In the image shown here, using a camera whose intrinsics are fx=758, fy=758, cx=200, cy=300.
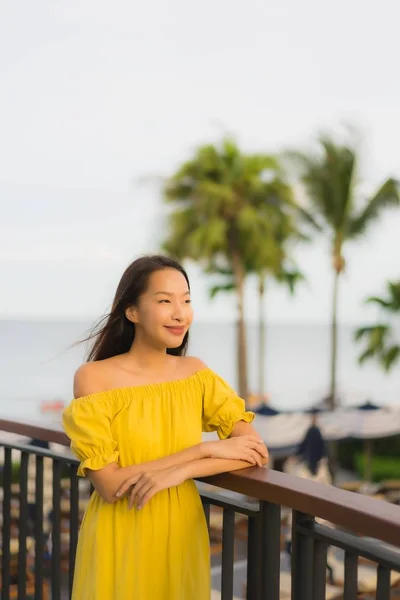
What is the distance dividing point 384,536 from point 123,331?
3.27ft

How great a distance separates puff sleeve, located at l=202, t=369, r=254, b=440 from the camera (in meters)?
2.10

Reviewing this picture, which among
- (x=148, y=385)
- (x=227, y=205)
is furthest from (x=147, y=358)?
(x=227, y=205)

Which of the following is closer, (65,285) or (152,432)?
(152,432)

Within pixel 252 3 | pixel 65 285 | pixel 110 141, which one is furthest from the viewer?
pixel 65 285

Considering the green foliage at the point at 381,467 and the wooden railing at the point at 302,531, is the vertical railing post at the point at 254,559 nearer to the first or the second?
the wooden railing at the point at 302,531

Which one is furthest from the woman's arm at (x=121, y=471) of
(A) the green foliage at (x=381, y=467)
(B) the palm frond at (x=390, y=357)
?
(B) the palm frond at (x=390, y=357)

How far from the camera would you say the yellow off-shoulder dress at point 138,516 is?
1916 millimetres

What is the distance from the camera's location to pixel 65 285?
3750 inches

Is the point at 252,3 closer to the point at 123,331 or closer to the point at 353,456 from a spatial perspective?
the point at 353,456

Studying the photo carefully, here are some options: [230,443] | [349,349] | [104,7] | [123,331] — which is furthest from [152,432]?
[349,349]

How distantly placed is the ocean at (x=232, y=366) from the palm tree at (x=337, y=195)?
12.0 meters

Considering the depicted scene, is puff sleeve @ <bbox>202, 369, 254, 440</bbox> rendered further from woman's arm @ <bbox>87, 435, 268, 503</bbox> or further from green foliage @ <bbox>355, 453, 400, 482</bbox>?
green foliage @ <bbox>355, 453, 400, 482</bbox>

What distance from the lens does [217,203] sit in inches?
922

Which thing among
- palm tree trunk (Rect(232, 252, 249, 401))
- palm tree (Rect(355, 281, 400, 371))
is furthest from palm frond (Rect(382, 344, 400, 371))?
palm tree trunk (Rect(232, 252, 249, 401))
